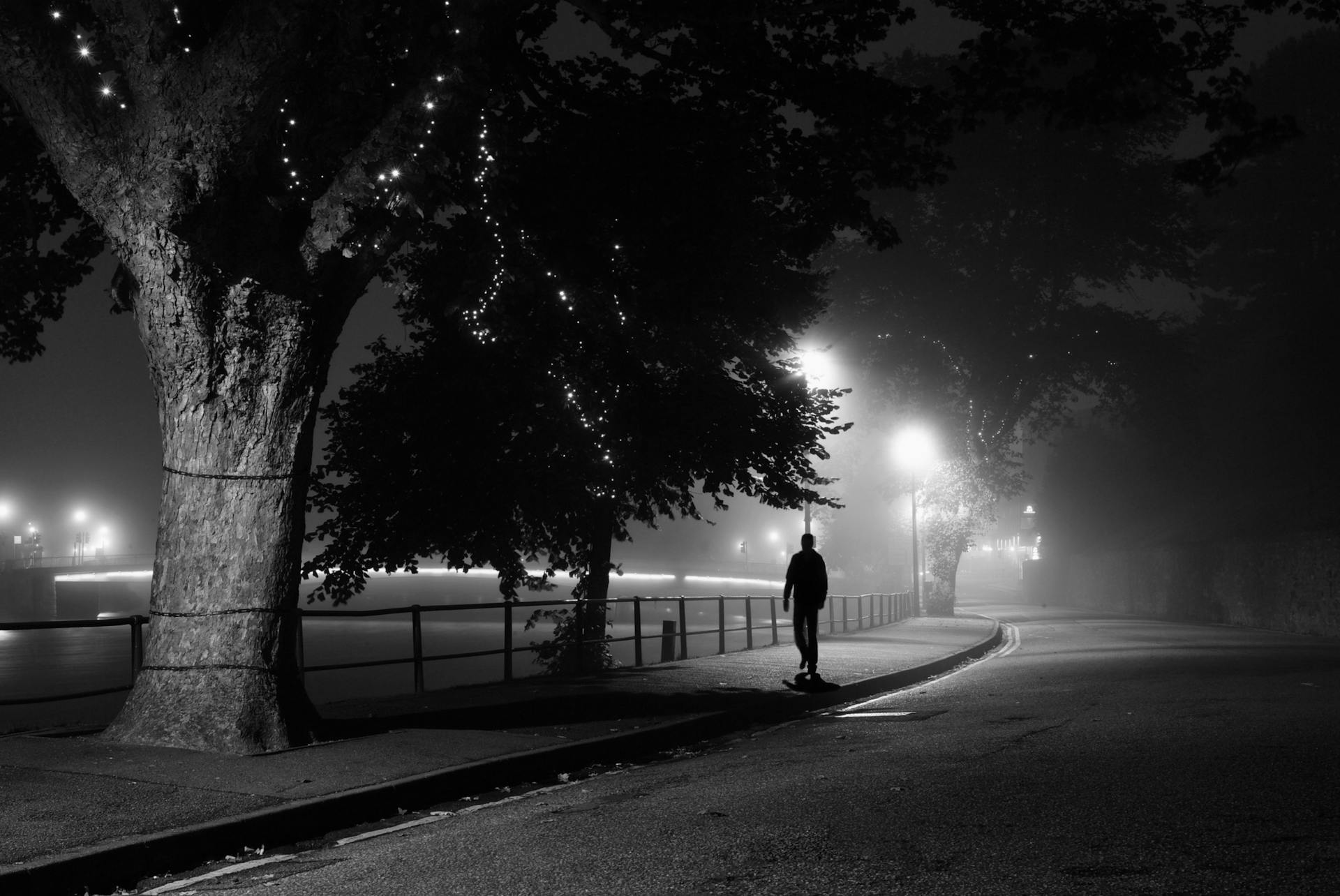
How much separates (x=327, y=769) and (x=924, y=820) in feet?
13.2

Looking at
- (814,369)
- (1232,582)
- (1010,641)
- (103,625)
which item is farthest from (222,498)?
(1232,582)

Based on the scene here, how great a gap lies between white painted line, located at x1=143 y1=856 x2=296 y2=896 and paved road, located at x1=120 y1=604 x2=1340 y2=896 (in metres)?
0.07

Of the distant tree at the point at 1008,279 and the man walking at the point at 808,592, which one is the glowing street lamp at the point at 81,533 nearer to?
the distant tree at the point at 1008,279

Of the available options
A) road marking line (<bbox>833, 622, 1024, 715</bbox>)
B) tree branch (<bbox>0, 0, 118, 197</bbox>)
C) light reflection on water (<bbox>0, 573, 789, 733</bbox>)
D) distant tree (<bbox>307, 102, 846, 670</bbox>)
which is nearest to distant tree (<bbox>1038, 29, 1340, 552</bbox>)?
road marking line (<bbox>833, 622, 1024, 715</bbox>)

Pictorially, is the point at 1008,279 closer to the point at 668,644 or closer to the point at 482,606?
the point at 668,644

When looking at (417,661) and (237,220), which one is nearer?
(237,220)

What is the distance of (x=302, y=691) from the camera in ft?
34.0

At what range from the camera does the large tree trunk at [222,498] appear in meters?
9.53

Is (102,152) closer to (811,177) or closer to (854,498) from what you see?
(811,177)

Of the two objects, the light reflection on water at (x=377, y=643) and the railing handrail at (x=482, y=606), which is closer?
the railing handrail at (x=482, y=606)

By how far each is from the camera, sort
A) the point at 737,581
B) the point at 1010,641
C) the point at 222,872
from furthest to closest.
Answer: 1. the point at 737,581
2. the point at 1010,641
3. the point at 222,872

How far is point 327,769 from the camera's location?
331 inches

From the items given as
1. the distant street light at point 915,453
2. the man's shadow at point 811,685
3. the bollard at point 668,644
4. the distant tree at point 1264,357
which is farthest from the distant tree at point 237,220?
the distant street light at point 915,453

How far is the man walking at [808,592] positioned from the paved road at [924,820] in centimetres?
298
